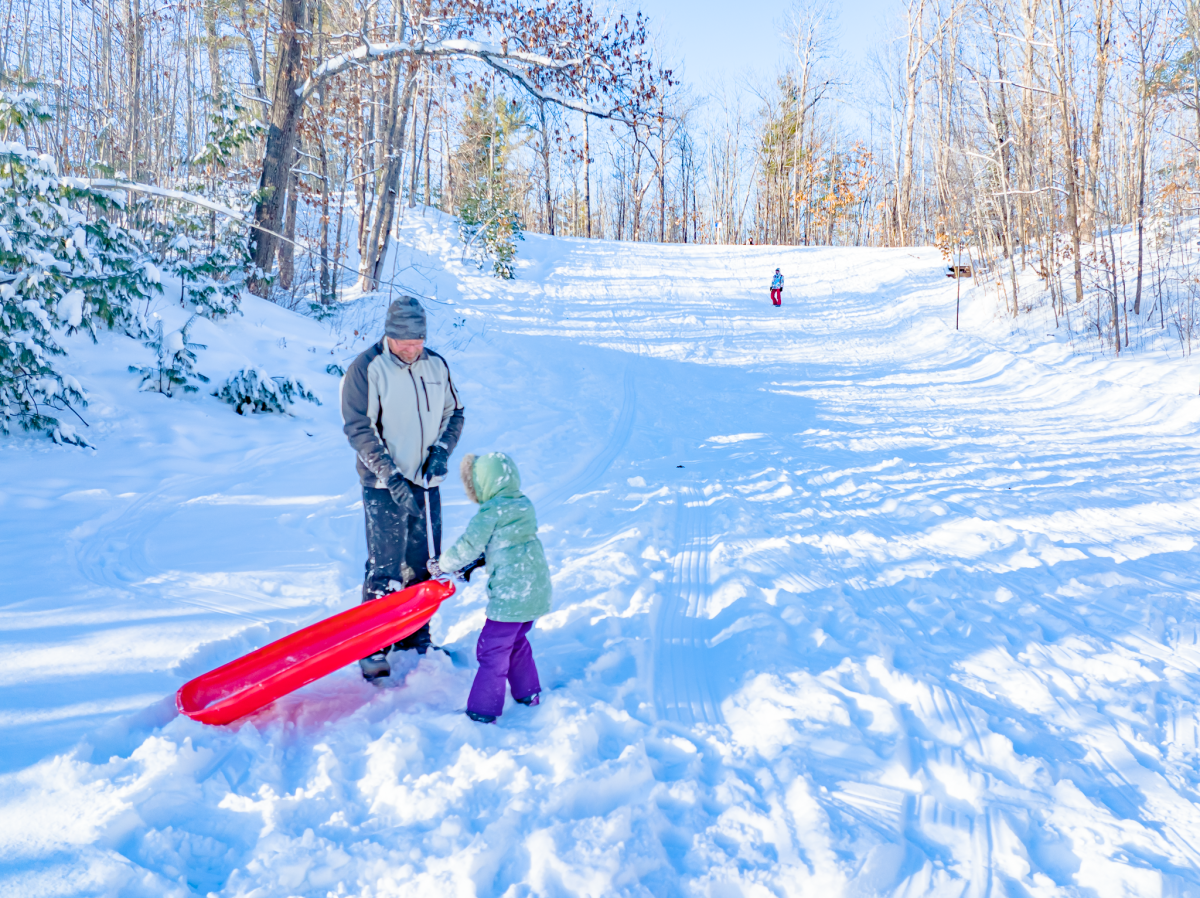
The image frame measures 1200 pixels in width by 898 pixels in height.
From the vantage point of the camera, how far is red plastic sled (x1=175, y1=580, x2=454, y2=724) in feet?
10.4

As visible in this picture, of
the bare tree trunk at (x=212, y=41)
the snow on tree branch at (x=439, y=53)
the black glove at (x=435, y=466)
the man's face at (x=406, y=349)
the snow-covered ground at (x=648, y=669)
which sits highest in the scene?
the bare tree trunk at (x=212, y=41)

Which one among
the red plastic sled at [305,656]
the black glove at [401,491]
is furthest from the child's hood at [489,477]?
the red plastic sled at [305,656]

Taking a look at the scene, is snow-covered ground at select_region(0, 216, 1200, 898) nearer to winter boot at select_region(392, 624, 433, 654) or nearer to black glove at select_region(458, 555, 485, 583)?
winter boot at select_region(392, 624, 433, 654)

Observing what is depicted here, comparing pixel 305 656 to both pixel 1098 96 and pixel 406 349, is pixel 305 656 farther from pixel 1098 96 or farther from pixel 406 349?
pixel 1098 96

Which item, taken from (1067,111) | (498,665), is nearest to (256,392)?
(498,665)

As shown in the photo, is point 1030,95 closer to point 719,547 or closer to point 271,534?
point 719,547

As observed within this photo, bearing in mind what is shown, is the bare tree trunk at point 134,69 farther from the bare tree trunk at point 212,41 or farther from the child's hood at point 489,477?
the child's hood at point 489,477

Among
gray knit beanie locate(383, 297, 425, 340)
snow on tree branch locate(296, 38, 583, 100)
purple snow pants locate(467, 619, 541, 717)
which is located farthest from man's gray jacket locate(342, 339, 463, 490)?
snow on tree branch locate(296, 38, 583, 100)

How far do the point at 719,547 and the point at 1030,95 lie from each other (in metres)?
16.4

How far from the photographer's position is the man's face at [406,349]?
147 inches

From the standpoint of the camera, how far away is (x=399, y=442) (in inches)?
151

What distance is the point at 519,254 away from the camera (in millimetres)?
26953

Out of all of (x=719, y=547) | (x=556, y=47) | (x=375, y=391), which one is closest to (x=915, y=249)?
(x=556, y=47)

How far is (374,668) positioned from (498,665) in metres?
0.75
